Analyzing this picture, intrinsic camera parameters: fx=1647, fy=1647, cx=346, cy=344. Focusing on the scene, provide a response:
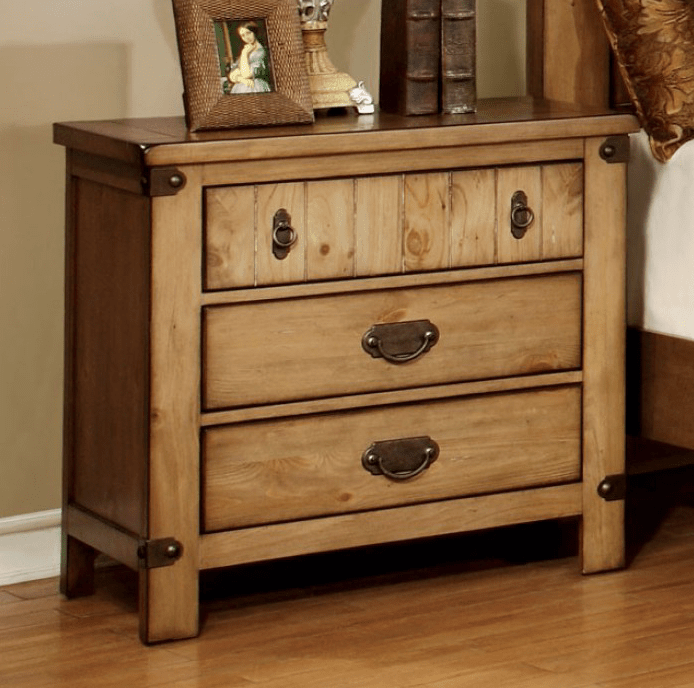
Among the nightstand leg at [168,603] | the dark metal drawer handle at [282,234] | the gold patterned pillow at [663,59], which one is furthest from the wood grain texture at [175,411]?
the gold patterned pillow at [663,59]

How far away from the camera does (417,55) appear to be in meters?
2.45

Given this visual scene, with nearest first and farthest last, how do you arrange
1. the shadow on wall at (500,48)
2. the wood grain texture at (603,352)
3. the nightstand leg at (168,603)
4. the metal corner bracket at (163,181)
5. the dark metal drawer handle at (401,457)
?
the metal corner bracket at (163,181)
the nightstand leg at (168,603)
the dark metal drawer handle at (401,457)
the wood grain texture at (603,352)
the shadow on wall at (500,48)

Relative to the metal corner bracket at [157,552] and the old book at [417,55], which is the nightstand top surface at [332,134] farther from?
the metal corner bracket at [157,552]

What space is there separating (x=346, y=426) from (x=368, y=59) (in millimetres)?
728

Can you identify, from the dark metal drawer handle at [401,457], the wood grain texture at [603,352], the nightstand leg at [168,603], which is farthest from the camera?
the wood grain texture at [603,352]

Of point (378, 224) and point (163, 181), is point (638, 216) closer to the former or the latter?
point (378, 224)

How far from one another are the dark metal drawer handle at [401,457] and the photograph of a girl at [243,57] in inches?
20.8

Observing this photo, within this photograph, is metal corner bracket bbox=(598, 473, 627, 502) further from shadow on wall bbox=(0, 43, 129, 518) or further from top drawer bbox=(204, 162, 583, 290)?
shadow on wall bbox=(0, 43, 129, 518)

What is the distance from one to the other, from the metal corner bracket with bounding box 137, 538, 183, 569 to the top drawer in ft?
1.14

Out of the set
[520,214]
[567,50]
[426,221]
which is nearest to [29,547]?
[426,221]

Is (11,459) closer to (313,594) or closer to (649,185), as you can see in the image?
(313,594)

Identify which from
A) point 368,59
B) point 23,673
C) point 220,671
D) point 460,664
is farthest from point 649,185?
point 23,673

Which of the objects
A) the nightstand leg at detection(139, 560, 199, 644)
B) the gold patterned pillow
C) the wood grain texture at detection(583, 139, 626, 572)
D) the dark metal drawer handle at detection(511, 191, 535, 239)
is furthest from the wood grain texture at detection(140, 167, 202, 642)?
the gold patterned pillow

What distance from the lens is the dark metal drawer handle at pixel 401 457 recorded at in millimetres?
2330
